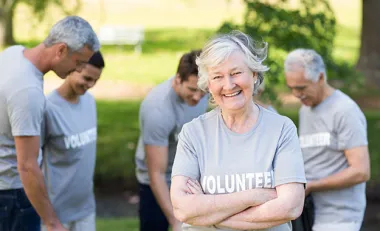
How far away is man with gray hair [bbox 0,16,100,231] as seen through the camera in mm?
4012

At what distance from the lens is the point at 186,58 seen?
4.75m

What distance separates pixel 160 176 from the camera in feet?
15.8

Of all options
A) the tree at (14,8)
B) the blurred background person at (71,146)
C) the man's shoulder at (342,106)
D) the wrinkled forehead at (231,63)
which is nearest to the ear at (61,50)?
the blurred background person at (71,146)

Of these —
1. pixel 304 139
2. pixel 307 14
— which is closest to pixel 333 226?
pixel 304 139

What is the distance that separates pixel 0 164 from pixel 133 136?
673cm

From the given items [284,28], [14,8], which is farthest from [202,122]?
[14,8]

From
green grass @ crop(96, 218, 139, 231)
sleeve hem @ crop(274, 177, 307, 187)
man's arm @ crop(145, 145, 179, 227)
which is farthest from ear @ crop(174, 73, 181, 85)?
green grass @ crop(96, 218, 139, 231)

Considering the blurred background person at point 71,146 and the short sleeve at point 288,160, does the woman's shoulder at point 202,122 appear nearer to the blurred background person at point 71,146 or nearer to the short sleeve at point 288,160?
the short sleeve at point 288,160

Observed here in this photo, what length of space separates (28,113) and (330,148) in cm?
182

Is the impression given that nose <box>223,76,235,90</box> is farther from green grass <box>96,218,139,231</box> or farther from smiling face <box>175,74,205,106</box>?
green grass <box>96,218,139,231</box>

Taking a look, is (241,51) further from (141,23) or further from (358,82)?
(141,23)

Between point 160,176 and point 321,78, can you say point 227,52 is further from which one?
point 160,176

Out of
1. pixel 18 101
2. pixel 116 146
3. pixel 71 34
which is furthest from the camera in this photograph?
pixel 116 146

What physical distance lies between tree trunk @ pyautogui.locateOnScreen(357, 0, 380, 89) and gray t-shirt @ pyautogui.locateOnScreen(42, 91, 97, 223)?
30.8 feet
